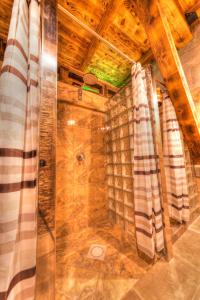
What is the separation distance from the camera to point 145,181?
43.2 inches

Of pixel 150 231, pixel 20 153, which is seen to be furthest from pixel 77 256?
pixel 20 153

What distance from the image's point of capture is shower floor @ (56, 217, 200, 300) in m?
0.83

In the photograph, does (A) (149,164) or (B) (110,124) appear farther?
(B) (110,124)

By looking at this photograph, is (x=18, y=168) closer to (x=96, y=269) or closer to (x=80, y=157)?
(x=96, y=269)

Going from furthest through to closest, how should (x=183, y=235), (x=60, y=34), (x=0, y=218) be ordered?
(x=60, y=34) < (x=183, y=235) < (x=0, y=218)

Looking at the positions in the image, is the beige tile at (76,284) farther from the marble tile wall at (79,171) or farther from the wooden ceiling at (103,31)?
the wooden ceiling at (103,31)

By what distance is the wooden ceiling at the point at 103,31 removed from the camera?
1299 mm

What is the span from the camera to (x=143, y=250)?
1115 mm

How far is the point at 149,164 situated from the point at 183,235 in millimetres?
1023

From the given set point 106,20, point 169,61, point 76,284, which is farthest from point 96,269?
point 106,20

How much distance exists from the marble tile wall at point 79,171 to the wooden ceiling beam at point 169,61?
1172 millimetres

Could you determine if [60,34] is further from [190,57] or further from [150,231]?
[150,231]

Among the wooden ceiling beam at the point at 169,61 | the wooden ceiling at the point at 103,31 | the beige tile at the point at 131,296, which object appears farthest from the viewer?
the wooden ceiling at the point at 103,31

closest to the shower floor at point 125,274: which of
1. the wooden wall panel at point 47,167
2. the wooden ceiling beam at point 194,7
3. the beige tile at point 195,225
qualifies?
the beige tile at point 195,225
